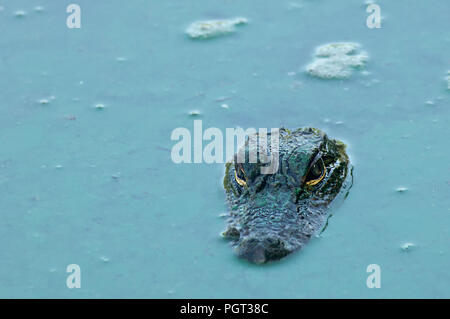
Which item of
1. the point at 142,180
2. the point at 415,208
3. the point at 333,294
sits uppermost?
the point at 142,180

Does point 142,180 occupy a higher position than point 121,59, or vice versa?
point 121,59

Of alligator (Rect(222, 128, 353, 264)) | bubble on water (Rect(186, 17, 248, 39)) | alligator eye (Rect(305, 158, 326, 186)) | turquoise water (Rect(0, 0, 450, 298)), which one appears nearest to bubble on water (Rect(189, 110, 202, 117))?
turquoise water (Rect(0, 0, 450, 298))

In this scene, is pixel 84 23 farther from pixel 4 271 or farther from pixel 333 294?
pixel 333 294

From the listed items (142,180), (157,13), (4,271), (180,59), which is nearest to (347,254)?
(142,180)

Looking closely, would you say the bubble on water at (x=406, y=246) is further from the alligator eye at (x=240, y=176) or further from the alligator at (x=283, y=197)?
the alligator eye at (x=240, y=176)

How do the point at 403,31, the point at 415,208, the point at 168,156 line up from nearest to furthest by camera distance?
the point at 415,208, the point at 168,156, the point at 403,31

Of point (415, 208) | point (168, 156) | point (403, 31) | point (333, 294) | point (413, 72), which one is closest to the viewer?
point (333, 294)

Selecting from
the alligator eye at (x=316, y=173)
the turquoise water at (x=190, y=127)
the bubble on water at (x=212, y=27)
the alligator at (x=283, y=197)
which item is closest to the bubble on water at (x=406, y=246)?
the turquoise water at (x=190, y=127)

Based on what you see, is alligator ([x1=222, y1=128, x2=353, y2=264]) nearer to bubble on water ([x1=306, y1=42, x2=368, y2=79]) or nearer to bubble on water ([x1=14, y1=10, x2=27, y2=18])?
bubble on water ([x1=306, y1=42, x2=368, y2=79])
